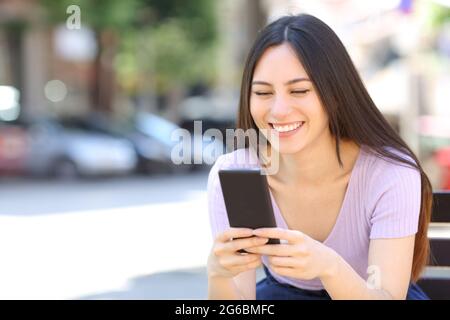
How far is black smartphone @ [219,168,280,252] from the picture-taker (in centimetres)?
172

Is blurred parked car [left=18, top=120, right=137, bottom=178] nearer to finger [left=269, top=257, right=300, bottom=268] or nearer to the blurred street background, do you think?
the blurred street background

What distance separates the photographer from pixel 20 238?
376 inches

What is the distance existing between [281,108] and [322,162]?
0.24 m

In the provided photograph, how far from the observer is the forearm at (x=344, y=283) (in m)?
1.89

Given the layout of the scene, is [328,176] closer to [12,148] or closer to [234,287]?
[234,287]

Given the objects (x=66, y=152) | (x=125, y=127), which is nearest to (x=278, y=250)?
(x=66, y=152)

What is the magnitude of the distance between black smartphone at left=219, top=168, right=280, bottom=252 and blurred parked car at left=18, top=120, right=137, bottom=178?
1560 centimetres

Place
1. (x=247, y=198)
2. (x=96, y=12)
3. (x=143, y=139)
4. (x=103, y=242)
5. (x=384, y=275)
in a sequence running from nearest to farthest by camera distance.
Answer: (x=247, y=198)
(x=384, y=275)
(x=103, y=242)
(x=143, y=139)
(x=96, y=12)

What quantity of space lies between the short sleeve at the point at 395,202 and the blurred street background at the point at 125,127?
0.46 metres

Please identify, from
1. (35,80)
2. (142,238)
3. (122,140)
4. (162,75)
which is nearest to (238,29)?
(162,75)

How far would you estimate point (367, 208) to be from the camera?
219cm

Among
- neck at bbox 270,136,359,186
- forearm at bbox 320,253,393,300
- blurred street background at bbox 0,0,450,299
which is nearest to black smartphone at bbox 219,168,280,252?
forearm at bbox 320,253,393,300

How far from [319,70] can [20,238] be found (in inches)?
312

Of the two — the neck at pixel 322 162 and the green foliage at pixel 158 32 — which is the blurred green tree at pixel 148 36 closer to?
the green foliage at pixel 158 32
